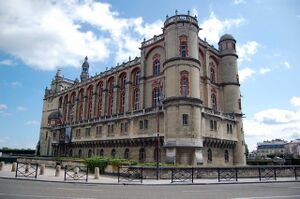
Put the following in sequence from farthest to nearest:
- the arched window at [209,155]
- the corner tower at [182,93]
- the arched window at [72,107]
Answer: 1. the arched window at [72,107]
2. the arched window at [209,155]
3. the corner tower at [182,93]

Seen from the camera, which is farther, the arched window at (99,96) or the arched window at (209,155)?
the arched window at (99,96)

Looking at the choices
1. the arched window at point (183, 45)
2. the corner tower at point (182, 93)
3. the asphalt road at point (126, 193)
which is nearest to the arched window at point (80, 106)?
the corner tower at point (182, 93)

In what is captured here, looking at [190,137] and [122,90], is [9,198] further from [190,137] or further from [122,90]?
[122,90]

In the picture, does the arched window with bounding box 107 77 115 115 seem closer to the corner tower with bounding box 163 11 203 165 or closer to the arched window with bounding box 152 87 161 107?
the arched window with bounding box 152 87 161 107

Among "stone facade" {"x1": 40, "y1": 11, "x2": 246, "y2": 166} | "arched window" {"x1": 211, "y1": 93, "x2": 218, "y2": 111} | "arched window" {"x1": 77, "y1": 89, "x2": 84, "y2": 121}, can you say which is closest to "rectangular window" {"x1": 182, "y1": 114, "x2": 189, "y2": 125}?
"stone facade" {"x1": 40, "y1": 11, "x2": 246, "y2": 166}

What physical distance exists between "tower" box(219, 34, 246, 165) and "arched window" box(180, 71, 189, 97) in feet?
44.2

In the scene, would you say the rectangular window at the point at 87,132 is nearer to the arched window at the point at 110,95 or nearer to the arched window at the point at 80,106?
the arched window at the point at 110,95

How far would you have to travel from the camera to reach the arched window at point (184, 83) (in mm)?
33444

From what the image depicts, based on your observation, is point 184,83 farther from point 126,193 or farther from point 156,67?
point 126,193

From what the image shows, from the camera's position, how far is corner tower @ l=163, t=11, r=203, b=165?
30531 millimetres

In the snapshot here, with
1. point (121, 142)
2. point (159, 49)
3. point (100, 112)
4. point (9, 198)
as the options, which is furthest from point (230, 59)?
point (9, 198)

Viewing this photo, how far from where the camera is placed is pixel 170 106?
106ft

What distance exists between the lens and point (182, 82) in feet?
111

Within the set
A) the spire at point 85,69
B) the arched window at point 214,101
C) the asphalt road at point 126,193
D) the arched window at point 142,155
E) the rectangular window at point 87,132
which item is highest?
the spire at point 85,69
